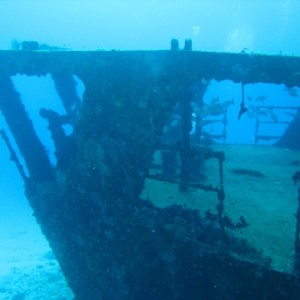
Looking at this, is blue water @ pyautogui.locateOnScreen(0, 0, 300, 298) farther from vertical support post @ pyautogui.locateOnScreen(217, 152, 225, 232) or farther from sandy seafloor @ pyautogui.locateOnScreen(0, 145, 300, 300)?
vertical support post @ pyautogui.locateOnScreen(217, 152, 225, 232)

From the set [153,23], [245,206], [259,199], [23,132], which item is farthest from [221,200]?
[153,23]

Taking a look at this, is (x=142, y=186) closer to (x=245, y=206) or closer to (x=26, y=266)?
(x=245, y=206)

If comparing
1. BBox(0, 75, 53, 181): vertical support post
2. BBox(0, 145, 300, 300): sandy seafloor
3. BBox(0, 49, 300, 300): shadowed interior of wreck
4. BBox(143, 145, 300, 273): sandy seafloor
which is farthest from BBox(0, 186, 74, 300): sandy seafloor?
BBox(0, 49, 300, 300): shadowed interior of wreck

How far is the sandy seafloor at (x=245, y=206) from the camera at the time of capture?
4.41 metres

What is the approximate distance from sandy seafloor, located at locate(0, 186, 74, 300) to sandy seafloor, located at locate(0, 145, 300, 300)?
4 centimetres

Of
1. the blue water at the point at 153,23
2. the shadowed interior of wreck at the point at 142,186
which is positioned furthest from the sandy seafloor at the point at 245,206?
the blue water at the point at 153,23

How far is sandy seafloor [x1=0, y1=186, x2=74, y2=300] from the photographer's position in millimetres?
13836

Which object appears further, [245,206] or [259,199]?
[259,199]

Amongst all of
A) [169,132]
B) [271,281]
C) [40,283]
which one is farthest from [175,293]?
[40,283]

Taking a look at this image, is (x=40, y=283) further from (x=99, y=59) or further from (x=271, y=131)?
(x=271, y=131)

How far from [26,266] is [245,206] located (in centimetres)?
1502

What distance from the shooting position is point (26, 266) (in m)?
17.7

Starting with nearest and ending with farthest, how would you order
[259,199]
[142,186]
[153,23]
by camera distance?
1. [142,186]
2. [259,199]
3. [153,23]

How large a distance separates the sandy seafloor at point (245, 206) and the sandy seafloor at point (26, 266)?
37 mm
